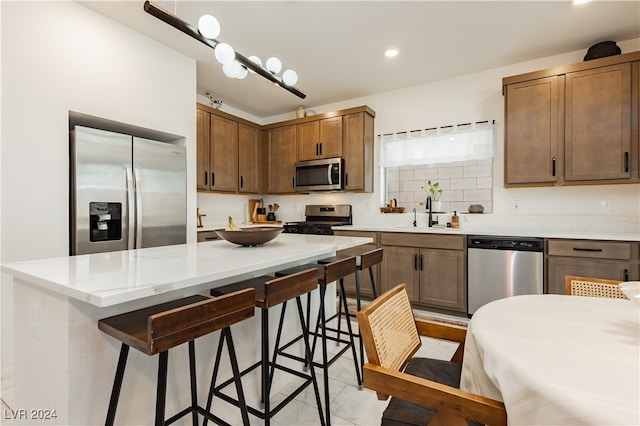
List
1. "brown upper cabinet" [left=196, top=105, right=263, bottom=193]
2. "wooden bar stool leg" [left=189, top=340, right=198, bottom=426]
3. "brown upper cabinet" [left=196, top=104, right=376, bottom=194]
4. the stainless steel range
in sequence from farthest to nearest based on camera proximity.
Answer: the stainless steel range, "brown upper cabinet" [left=196, top=104, right=376, bottom=194], "brown upper cabinet" [left=196, top=105, right=263, bottom=193], "wooden bar stool leg" [left=189, top=340, right=198, bottom=426]

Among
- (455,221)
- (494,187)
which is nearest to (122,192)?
(455,221)

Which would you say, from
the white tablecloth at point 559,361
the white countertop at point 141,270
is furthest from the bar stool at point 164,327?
the white tablecloth at point 559,361

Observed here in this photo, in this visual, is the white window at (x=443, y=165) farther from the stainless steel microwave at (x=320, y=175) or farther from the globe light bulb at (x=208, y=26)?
the globe light bulb at (x=208, y=26)

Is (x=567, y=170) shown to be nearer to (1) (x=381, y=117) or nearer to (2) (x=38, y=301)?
(1) (x=381, y=117)

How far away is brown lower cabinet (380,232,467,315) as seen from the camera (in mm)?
3256

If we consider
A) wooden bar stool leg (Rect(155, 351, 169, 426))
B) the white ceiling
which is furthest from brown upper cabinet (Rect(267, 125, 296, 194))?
wooden bar stool leg (Rect(155, 351, 169, 426))

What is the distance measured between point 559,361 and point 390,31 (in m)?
2.88

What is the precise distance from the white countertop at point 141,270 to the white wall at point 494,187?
2.61 meters

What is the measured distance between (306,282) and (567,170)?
114 inches

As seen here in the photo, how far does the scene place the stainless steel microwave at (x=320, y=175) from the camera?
4246 mm

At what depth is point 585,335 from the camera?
3.16 ft

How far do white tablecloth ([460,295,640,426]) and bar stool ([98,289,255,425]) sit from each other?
2.75ft

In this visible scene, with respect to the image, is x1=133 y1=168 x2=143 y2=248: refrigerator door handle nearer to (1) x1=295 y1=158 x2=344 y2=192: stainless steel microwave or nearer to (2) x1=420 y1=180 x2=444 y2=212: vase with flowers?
(1) x1=295 y1=158 x2=344 y2=192: stainless steel microwave

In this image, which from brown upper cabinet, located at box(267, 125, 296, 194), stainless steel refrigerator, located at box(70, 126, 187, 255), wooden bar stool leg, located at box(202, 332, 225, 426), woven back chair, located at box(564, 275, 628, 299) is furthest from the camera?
brown upper cabinet, located at box(267, 125, 296, 194)
